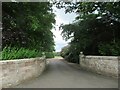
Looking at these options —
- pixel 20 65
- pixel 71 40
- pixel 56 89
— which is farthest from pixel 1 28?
pixel 71 40

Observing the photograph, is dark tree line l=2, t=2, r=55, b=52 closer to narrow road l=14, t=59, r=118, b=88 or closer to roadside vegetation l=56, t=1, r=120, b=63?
roadside vegetation l=56, t=1, r=120, b=63

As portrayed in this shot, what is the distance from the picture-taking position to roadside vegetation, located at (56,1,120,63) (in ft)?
55.1

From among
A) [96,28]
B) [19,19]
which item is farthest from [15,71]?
[96,28]

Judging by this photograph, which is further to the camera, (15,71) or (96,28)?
(96,28)

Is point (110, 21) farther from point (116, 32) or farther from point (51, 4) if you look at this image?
point (51, 4)

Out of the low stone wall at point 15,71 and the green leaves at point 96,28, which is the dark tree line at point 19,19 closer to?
the green leaves at point 96,28

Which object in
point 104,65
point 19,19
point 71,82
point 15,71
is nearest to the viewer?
point 15,71

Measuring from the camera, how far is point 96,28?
71.8ft

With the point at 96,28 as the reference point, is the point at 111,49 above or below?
below

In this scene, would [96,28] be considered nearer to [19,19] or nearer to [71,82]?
[19,19]

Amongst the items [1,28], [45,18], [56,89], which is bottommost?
[56,89]

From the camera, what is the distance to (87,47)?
22.9m

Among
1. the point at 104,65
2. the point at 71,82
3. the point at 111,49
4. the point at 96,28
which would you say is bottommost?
the point at 71,82

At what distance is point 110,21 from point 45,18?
6.05 m
